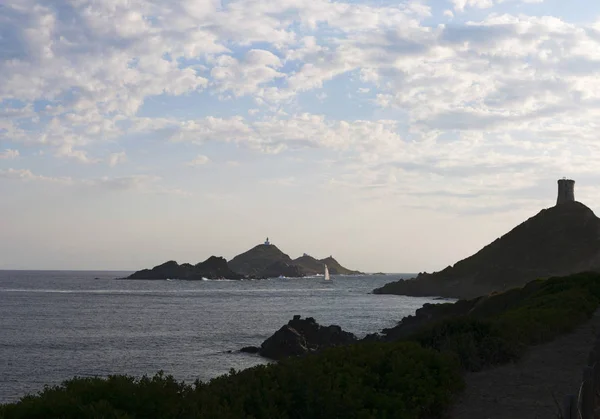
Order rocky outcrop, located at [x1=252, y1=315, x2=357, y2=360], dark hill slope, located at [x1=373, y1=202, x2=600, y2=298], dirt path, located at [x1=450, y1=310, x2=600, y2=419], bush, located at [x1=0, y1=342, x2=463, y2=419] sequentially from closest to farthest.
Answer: bush, located at [x1=0, y1=342, x2=463, y2=419] → dirt path, located at [x1=450, y1=310, x2=600, y2=419] → rocky outcrop, located at [x1=252, y1=315, x2=357, y2=360] → dark hill slope, located at [x1=373, y1=202, x2=600, y2=298]

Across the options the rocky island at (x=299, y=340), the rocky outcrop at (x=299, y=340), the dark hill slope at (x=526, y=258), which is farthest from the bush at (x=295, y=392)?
the dark hill slope at (x=526, y=258)

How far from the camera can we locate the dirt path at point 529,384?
13.2m

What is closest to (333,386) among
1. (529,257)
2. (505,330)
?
(505,330)

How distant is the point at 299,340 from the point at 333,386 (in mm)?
42088

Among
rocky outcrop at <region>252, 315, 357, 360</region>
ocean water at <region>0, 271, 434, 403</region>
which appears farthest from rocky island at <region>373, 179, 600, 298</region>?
rocky outcrop at <region>252, 315, 357, 360</region>

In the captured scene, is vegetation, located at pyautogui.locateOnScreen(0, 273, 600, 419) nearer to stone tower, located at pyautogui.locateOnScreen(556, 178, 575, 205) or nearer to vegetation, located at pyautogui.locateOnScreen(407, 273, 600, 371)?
vegetation, located at pyautogui.locateOnScreen(407, 273, 600, 371)

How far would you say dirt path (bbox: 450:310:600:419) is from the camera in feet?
43.5

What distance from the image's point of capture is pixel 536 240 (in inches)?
6767

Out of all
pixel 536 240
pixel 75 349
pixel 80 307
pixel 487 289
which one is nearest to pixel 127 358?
pixel 75 349

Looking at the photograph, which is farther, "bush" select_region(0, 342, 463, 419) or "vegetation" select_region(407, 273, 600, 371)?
"vegetation" select_region(407, 273, 600, 371)

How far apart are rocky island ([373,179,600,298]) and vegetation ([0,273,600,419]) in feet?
442

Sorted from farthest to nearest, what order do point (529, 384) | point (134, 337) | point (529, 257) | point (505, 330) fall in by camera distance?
point (529, 257) < point (134, 337) < point (505, 330) < point (529, 384)

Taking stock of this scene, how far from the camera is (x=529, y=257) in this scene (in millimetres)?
164625

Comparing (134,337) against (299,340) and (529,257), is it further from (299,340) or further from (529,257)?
(529,257)
